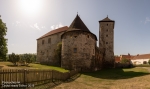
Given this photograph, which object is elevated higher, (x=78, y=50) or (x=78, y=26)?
(x=78, y=26)

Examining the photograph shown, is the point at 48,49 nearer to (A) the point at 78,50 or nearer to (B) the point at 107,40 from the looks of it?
(B) the point at 107,40

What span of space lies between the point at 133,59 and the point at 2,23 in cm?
7737

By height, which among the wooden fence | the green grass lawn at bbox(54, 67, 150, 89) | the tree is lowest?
the green grass lawn at bbox(54, 67, 150, 89)

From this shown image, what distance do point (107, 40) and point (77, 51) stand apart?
19.5 m

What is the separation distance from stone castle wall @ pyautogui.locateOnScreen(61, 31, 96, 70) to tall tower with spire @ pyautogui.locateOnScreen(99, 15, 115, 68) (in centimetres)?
1654

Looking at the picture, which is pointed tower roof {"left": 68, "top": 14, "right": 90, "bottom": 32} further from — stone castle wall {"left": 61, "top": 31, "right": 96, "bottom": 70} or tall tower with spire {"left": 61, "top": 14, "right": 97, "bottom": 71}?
stone castle wall {"left": 61, "top": 31, "right": 96, "bottom": 70}

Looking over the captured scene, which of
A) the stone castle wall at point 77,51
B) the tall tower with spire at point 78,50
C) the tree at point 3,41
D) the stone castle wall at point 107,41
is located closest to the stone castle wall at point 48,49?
the stone castle wall at point 107,41

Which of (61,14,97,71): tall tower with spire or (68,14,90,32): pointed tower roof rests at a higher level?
(68,14,90,32): pointed tower roof

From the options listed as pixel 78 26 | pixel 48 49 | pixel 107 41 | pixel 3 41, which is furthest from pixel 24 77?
pixel 107 41

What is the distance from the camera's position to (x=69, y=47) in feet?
88.2

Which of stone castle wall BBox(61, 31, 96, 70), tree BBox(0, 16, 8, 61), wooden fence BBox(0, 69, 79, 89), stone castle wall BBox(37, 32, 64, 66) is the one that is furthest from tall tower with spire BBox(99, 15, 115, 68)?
wooden fence BBox(0, 69, 79, 89)

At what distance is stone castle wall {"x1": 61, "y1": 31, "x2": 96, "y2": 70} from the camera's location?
26234 millimetres

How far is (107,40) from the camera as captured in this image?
43.0 metres

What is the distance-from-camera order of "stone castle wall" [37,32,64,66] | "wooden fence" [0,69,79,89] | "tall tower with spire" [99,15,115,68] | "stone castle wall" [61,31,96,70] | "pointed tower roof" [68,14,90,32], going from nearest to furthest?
"wooden fence" [0,69,79,89]
"stone castle wall" [61,31,96,70]
"pointed tower roof" [68,14,90,32]
"stone castle wall" [37,32,64,66]
"tall tower with spire" [99,15,115,68]
